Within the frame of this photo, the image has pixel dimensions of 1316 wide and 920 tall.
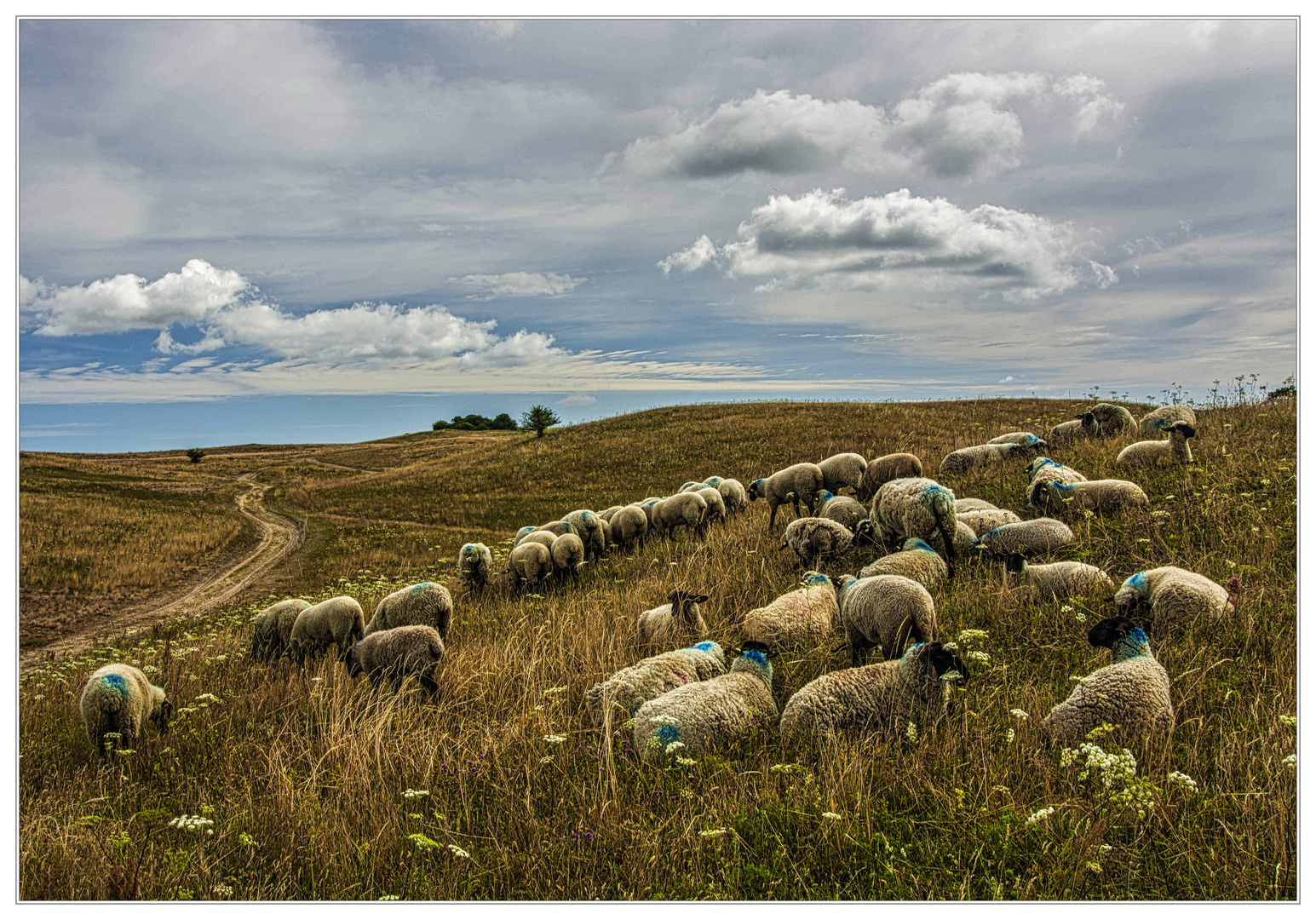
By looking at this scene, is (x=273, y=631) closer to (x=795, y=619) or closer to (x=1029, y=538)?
(x=795, y=619)

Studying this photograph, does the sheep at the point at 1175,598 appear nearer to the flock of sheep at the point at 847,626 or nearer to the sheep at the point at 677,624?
the flock of sheep at the point at 847,626

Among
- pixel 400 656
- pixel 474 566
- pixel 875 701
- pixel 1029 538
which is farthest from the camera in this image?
pixel 474 566

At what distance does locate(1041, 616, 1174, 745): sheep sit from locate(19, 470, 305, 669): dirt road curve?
61.2ft

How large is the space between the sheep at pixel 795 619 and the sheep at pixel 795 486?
5678 mm

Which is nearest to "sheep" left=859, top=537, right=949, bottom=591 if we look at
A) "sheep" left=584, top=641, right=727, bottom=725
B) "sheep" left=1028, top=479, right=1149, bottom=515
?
"sheep" left=584, top=641, right=727, bottom=725

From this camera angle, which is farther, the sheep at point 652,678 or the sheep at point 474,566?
the sheep at point 474,566

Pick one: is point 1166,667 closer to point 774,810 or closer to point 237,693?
point 774,810

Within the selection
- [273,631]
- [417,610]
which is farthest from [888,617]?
[273,631]

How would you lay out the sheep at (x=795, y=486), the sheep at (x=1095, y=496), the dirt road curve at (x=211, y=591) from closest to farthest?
1. the sheep at (x=1095, y=496)
2. the sheep at (x=795, y=486)
3. the dirt road curve at (x=211, y=591)

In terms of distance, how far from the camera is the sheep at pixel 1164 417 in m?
12.6

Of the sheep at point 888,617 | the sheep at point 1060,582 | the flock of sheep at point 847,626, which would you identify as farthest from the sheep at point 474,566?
the sheep at point 1060,582

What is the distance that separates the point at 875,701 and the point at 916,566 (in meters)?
2.97

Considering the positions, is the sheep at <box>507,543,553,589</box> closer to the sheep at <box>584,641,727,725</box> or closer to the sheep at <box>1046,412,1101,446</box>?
the sheep at <box>584,641,727,725</box>

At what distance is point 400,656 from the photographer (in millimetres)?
7008
